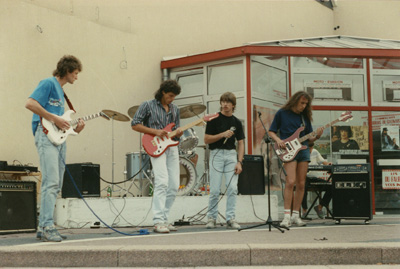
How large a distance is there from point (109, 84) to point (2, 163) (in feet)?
11.0

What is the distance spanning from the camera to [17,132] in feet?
32.3

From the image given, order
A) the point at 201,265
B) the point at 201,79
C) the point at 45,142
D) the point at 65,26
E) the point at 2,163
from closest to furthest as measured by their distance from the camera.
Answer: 1. the point at 201,265
2. the point at 45,142
3. the point at 2,163
4. the point at 65,26
5. the point at 201,79

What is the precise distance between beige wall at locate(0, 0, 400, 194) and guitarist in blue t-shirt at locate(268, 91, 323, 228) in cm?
494

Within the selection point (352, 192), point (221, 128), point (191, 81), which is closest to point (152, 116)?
point (221, 128)

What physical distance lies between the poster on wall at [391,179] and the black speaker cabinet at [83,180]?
5.78m

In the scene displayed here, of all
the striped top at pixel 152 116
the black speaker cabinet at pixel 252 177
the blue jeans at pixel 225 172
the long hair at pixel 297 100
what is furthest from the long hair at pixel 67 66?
the black speaker cabinet at pixel 252 177

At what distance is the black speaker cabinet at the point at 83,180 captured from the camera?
8.16 meters

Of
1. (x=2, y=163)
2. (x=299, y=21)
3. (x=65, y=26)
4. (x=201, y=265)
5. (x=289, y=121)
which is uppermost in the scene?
(x=299, y=21)

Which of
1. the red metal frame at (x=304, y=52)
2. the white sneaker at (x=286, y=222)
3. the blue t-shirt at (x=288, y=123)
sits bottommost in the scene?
the white sneaker at (x=286, y=222)

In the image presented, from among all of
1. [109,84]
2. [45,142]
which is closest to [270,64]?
[109,84]

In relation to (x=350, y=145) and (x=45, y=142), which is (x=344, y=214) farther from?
(x=45, y=142)

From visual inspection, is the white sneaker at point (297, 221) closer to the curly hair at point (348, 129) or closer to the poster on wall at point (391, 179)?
the curly hair at point (348, 129)

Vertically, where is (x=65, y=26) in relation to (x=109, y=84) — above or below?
above

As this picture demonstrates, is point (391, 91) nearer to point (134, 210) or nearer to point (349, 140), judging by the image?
point (349, 140)
